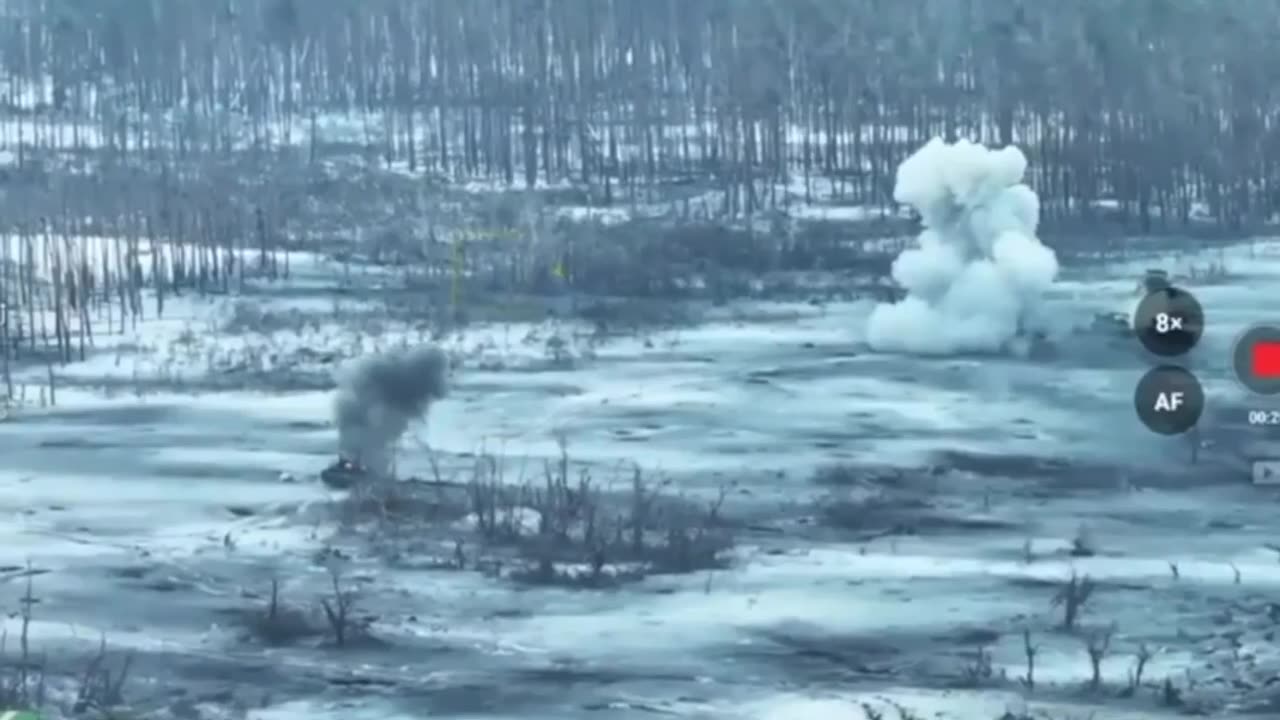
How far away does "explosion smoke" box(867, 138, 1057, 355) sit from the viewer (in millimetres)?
6285

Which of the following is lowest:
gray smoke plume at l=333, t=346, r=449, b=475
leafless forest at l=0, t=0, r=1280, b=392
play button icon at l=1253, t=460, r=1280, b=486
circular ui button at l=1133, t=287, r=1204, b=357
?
play button icon at l=1253, t=460, r=1280, b=486

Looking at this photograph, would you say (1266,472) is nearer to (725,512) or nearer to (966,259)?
(725,512)

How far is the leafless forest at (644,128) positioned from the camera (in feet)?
21.0

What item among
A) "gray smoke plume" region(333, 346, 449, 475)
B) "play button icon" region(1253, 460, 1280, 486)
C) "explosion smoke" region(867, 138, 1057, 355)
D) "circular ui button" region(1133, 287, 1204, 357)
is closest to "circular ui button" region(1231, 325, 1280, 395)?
"circular ui button" region(1133, 287, 1204, 357)

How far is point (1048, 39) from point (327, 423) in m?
2.63

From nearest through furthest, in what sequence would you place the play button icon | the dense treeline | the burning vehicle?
the play button icon
the burning vehicle
the dense treeline

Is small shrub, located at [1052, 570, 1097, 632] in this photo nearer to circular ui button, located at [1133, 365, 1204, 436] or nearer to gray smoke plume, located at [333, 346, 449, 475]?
circular ui button, located at [1133, 365, 1204, 436]

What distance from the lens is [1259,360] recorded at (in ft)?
14.3

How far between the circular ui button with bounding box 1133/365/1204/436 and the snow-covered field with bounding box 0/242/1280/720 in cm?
12

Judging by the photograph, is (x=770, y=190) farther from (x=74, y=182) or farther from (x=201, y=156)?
(x=74, y=182)

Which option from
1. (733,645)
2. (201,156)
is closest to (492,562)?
(733,645)

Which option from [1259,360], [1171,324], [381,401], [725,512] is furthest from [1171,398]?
[381,401]

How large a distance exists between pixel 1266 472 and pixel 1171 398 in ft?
1.42

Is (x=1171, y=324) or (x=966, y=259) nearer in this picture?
→ (x=1171, y=324)
